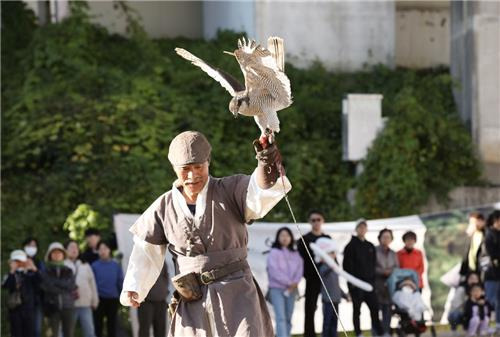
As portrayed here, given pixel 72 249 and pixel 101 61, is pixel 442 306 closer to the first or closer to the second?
pixel 72 249

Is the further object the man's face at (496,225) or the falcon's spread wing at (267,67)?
the man's face at (496,225)

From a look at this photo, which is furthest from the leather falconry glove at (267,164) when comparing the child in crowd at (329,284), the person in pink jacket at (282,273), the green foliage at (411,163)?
the green foliage at (411,163)

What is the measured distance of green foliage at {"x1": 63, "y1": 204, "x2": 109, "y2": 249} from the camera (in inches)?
597

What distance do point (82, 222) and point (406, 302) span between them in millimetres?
4232

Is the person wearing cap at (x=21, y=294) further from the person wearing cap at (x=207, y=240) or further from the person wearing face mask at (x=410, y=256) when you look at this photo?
the person wearing cap at (x=207, y=240)

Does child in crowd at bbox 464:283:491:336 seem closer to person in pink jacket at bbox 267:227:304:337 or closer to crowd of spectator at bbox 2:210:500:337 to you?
crowd of spectator at bbox 2:210:500:337

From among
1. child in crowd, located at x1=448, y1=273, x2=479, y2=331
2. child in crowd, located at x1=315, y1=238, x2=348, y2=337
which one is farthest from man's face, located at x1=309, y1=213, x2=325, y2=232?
child in crowd, located at x1=448, y1=273, x2=479, y2=331

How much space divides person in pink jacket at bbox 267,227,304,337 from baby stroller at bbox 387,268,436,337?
3.43ft

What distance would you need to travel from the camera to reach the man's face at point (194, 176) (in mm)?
7263

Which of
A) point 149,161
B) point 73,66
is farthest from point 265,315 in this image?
point 73,66

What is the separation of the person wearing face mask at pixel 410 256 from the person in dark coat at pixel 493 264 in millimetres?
706

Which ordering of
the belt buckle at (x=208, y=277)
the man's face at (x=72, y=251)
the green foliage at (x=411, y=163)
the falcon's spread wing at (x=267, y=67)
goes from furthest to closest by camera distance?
the green foliage at (x=411, y=163) → the man's face at (x=72, y=251) → the belt buckle at (x=208, y=277) → the falcon's spread wing at (x=267, y=67)

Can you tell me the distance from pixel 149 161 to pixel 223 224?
30.8ft

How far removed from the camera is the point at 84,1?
60.7ft
